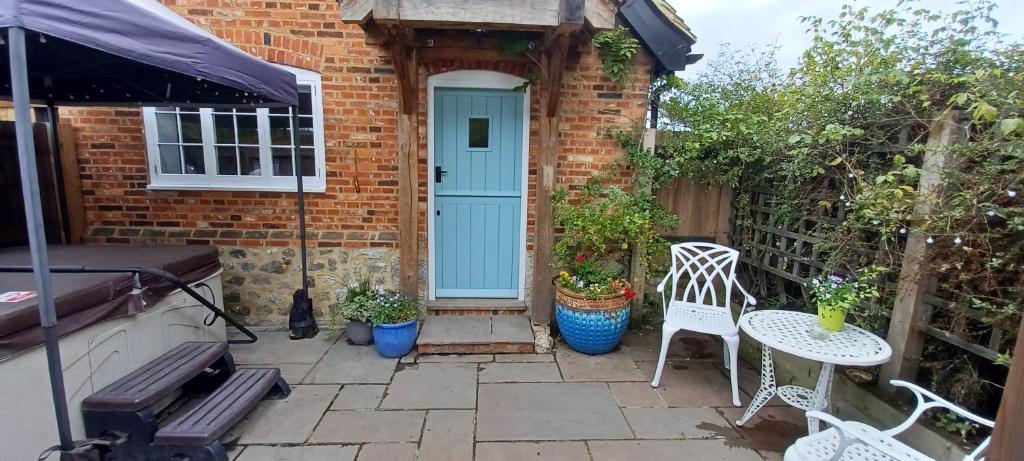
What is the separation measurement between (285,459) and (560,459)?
141 centimetres

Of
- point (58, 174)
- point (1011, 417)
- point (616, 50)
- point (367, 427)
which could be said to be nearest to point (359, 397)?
point (367, 427)

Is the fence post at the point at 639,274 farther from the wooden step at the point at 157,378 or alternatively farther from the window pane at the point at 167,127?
the window pane at the point at 167,127

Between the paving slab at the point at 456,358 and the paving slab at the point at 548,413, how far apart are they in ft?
1.33

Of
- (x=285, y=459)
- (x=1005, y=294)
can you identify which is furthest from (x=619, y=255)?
(x=285, y=459)

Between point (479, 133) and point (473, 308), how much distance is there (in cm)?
154

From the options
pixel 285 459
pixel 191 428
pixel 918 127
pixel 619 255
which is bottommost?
pixel 285 459

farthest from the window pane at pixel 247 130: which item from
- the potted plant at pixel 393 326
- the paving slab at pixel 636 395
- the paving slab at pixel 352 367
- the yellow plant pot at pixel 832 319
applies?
the yellow plant pot at pixel 832 319

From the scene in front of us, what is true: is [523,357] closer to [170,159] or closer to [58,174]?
[170,159]

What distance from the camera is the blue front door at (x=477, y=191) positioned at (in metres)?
3.76

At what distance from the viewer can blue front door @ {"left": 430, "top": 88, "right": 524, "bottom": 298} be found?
376 cm

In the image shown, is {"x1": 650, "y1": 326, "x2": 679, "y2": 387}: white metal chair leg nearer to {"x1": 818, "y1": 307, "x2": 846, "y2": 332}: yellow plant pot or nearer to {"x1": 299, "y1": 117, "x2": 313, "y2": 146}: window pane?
{"x1": 818, "y1": 307, "x2": 846, "y2": 332}: yellow plant pot

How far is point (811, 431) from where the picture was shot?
2068 mm

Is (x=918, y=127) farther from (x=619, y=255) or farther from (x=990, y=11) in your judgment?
(x=619, y=255)

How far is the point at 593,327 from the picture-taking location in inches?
132
